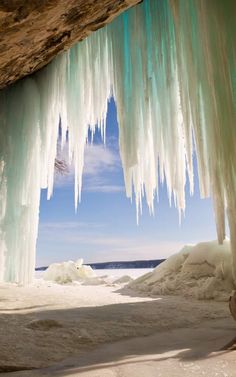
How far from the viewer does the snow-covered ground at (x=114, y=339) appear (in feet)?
5.39

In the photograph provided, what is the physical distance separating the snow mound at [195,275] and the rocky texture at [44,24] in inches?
125

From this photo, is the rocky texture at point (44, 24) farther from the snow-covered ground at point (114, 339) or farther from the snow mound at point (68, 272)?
the snow mound at point (68, 272)

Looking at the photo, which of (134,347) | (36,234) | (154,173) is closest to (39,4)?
(134,347)

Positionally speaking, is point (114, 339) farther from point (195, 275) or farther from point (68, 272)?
point (68, 272)

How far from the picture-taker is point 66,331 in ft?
7.80

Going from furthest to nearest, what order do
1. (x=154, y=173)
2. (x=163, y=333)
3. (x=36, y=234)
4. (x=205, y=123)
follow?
(x=36, y=234) → (x=154, y=173) → (x=205, y=123) → (x=163, y=333)

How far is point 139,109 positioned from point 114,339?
8.94 feet

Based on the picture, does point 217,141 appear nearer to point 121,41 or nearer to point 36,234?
point 121,41

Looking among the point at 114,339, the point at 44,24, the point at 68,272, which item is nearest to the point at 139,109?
the point at 44,24

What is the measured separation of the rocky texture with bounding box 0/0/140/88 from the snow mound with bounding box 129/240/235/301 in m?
3.17

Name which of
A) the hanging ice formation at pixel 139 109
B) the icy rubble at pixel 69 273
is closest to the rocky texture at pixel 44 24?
the hanging ice formation at pixel 139 109

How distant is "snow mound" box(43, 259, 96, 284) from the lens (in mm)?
8845

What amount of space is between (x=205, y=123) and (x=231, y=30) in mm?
825

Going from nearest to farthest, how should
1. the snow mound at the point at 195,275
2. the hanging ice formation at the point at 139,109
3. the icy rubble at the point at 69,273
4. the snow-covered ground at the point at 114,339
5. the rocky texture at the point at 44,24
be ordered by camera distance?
the snow-covered ground at the point at 114,339 → the rocky texture at the point at 44,24 → the hanging ice formation at the point at 139,109 → the snow mound at the point at 195,275 → the icy rubble at the point at 69,273
